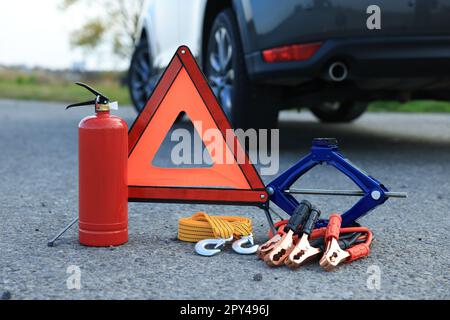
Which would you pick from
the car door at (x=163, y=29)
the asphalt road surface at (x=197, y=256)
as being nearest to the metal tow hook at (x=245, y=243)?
the asphalt road surface at (x=197, y=256)

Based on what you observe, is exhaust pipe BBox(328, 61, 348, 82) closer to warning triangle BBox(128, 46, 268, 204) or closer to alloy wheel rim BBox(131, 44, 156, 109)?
warning triangle BBox(128, 46, 268, 204)

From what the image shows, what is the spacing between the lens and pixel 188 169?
120 inches

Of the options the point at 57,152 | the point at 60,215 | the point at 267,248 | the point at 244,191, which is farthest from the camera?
the point at 57,152

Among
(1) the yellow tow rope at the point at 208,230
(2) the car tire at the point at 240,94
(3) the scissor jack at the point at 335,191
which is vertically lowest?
(1) the yellow tow rope at the point at 208,230

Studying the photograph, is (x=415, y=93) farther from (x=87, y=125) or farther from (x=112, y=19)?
(x=112, y=19)

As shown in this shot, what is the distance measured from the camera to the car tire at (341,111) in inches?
336

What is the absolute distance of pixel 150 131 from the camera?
3.08m

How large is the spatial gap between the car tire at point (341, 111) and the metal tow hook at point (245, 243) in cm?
584

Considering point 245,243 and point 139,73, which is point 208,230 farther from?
point 139,73

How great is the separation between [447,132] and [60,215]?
5035mm

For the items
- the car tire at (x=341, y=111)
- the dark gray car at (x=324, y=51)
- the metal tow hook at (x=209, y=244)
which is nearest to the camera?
the metal tow hook at (x=209, y=244)

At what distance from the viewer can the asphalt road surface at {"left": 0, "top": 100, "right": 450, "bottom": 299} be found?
227 centimetres

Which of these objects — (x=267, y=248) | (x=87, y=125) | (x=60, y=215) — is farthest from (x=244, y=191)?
(x=60, y=215)

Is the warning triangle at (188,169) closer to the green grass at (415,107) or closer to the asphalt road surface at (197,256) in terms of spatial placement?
the asphalt road surface at (197,256)
